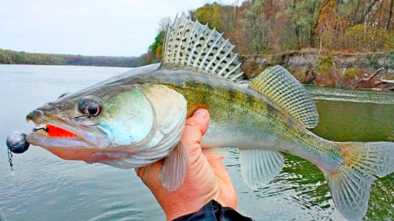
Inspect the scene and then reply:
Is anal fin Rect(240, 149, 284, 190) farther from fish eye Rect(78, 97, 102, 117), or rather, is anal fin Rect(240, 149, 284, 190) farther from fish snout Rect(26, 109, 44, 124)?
fish snout Rect(26, 109, 44, 124)

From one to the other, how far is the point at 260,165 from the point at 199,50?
85 centimetres

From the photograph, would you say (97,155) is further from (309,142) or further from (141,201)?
(141,201)

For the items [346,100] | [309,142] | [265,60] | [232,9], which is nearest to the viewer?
[309,142]

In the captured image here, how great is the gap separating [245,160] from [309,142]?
41 cm

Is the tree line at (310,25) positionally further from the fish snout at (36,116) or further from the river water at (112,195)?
the fish snout at (36,116)

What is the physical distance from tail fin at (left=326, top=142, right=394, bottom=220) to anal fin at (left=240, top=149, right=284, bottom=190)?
0.36 meters

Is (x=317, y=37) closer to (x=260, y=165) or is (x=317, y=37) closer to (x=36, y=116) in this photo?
(x=260, y=165)

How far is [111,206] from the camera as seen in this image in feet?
24.3

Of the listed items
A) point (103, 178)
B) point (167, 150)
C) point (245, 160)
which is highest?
point (167, 150)

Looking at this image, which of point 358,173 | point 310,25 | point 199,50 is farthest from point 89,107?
point 310,25

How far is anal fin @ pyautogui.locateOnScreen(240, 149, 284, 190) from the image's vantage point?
8.81 feet

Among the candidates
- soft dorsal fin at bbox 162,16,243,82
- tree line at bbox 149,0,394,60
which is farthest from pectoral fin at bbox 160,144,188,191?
tree line at bbox 149,0,394,60

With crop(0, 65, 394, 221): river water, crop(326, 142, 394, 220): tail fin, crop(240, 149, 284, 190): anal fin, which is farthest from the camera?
crop(0, 65, 394, 221): river water

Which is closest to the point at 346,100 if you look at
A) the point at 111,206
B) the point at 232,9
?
the point at 111,206
